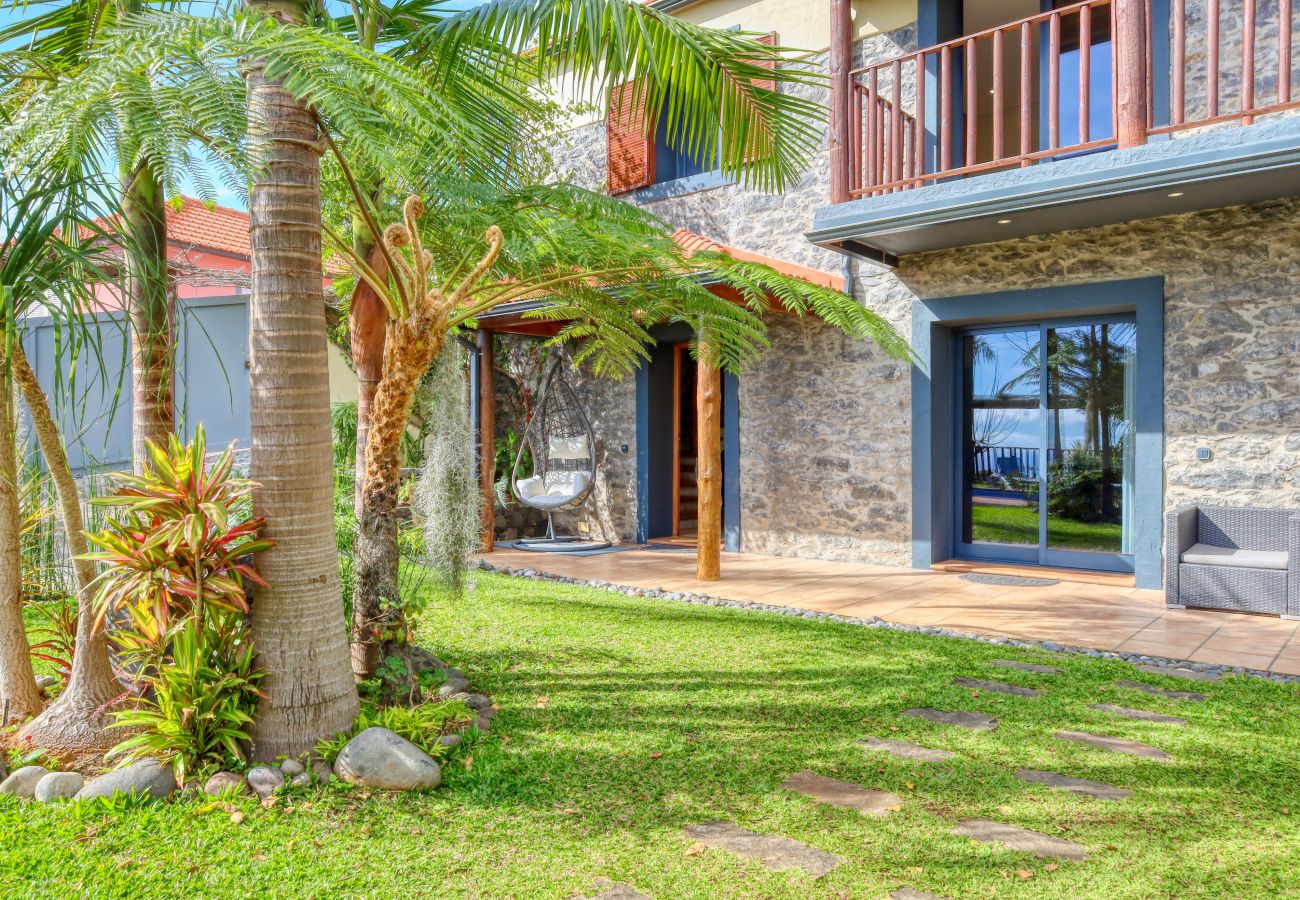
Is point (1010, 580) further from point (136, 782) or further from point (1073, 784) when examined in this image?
point (136, 782)

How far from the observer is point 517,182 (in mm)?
3623

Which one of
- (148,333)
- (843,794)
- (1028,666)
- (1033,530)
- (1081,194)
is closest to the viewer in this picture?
(843,794)

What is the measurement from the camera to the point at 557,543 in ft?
30.8

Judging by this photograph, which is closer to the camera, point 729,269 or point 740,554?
point 729,269

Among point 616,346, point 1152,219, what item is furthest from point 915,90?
point 616,346

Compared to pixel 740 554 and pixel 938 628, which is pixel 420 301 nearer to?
pixel 938 628

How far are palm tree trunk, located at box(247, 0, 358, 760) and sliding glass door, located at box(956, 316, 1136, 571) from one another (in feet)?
20.2

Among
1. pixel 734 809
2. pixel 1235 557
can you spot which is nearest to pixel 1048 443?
pixel 1235 557

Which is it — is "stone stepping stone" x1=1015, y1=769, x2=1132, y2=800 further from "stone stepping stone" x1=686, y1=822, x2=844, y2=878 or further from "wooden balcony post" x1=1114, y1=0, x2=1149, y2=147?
"wooden balcony post" x1=1114, y1=0, x2=1149, y2=147

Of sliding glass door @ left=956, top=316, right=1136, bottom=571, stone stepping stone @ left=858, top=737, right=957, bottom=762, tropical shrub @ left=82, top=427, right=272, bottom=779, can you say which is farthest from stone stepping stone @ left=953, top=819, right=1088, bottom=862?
sliding glass door @ left=956, top=316, right=1136, bottom=571

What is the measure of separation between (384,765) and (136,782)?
75 cm

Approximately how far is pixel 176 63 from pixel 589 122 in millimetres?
8058

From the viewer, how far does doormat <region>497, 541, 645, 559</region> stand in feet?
28.8

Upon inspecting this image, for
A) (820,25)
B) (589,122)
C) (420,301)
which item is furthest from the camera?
(589,122)
